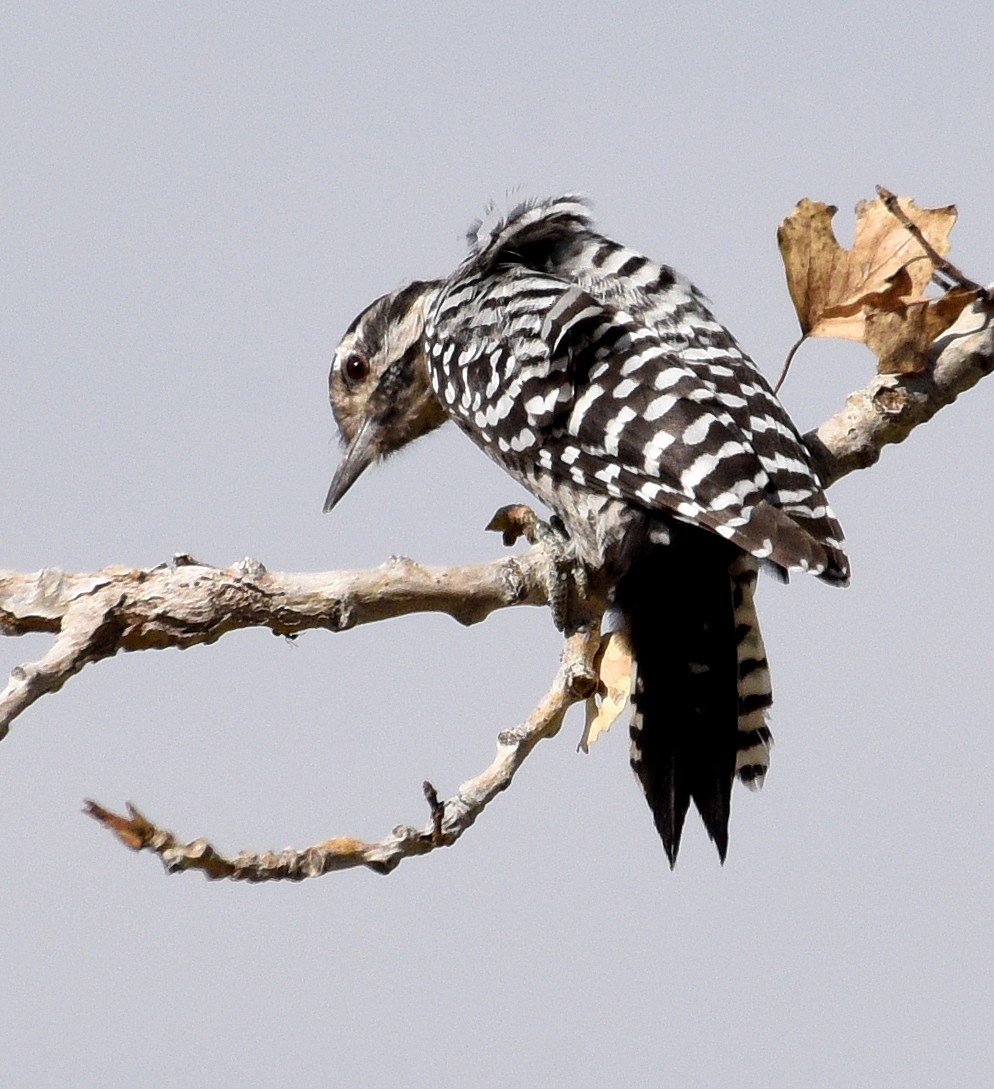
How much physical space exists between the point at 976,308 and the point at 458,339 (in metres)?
1.57

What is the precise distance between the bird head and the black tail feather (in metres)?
1.88

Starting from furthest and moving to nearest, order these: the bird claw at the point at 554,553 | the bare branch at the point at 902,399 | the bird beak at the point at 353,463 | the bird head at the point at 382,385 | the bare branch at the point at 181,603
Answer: the bird beak at the point at 353,463 < the bird head at the point at 382,385 < the bare branch at the point at 902,399 < the bird claw at the point at 554,553 < the bare branch at the point at 181,603

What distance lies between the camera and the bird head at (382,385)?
581 centimetres

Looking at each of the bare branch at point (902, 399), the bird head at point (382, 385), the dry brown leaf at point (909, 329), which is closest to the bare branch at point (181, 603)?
the bare branch at point (902, 399)

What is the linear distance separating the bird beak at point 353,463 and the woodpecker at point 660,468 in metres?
0.97

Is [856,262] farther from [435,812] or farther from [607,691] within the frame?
[435,812]

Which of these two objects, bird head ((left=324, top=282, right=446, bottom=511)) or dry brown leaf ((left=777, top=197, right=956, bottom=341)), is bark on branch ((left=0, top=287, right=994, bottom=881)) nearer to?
dry brown leaf ((left=777, top=197, right=956, bottom=341))

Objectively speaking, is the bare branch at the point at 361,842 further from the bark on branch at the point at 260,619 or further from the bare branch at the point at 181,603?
the bare branch at the point at 181,603

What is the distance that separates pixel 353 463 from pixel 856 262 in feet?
8.00

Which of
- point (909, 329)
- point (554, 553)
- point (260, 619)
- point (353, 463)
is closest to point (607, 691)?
point (554, 553)

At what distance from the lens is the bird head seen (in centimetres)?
581

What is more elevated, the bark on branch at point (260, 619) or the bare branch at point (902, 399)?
the bare branch at point (902, 399)

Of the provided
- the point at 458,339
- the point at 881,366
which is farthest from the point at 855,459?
the point at 458,339

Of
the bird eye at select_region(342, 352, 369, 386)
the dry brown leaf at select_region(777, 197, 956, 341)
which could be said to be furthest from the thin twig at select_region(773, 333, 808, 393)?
the bird eye at select_region(342, 352, 369, 386)
